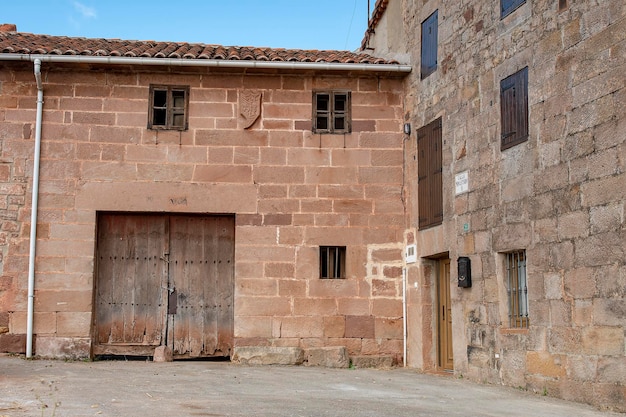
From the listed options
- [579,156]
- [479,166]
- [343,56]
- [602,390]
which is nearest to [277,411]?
[602,390]

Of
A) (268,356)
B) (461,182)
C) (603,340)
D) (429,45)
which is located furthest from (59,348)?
(603,340)

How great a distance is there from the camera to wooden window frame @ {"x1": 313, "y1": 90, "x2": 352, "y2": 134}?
13117 millimetres

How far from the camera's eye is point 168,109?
12875mm

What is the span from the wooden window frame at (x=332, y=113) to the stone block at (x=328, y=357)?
3327mm

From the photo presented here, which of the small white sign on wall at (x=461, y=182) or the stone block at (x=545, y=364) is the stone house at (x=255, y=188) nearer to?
the small white sign on wall at (x=461, y=182)

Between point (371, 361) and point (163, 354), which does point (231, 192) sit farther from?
point (371, 361)

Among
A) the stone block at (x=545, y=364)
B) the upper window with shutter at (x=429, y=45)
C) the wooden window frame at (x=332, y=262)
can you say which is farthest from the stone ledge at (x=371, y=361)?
the upper window with shutter at (x=429, y=45)

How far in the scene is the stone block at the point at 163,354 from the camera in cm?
1249

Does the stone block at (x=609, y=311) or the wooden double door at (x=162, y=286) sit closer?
the stone block at (x=609, y=311)

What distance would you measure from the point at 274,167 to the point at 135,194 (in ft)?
6.92

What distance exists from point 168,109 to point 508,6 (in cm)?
531

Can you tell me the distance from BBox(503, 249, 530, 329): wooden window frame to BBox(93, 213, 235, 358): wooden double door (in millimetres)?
4406

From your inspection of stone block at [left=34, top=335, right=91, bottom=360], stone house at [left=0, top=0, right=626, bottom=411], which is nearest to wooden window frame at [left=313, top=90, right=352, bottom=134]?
stone house at [left=0, top=0, right=626, bottom=411]

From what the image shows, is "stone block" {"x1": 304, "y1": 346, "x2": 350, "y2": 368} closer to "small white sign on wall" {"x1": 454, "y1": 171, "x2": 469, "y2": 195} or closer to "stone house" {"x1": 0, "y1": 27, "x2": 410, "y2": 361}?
"stone house" {"x1": 0, "y1": 27, "x2": 410, "y2": 361}
